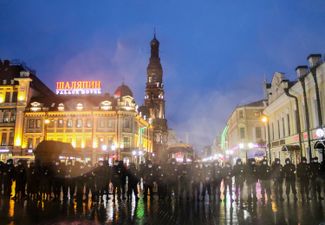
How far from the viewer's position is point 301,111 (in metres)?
28.0

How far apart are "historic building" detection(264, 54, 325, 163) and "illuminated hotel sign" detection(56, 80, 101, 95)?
4188 centimetres

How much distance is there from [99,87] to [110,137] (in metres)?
13.2

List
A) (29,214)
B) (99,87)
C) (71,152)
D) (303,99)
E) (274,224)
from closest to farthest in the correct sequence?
(274,224), (29,214), (303,99), (71,152), (99,87)

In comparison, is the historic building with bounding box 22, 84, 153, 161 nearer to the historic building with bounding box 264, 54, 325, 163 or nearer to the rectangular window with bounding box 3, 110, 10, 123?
the rectangular window with bounding box 3, 110, 10, 123

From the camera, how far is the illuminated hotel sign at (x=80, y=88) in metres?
68.0

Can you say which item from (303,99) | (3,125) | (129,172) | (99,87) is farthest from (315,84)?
(3,125)

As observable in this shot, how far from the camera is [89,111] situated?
61.6m

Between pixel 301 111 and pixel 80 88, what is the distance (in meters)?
51.4

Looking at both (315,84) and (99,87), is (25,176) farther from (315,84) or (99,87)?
(99,87)

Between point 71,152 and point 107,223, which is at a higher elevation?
point 71,152

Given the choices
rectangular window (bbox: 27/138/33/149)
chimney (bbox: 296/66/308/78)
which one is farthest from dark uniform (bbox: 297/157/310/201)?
rectangular window (bbox: 27/138/33/149)

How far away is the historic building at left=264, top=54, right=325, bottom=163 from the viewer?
23.5m

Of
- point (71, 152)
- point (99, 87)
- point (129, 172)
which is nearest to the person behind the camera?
point (129, 172)

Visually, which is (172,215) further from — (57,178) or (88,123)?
(88,123)
